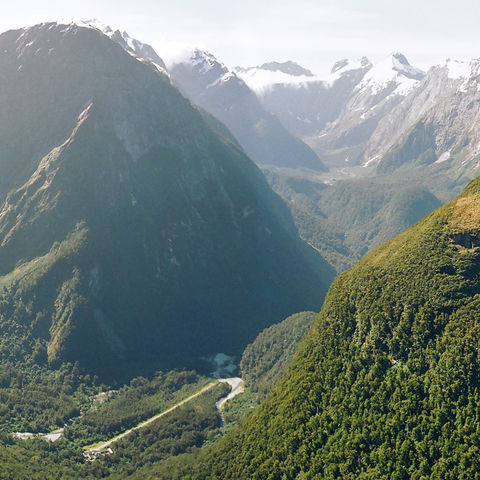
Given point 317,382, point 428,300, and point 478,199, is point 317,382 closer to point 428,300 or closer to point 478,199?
point 428,300

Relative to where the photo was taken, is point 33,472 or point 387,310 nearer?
point 387,310

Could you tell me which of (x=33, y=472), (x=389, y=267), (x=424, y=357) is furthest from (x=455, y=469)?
(x=33, y=472)

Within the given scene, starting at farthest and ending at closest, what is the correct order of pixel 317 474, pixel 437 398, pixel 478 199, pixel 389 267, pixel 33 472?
pixel 33 472 → pixel 389 267 → pixel 478 199 → pixel 317 474 → pixel 437 398

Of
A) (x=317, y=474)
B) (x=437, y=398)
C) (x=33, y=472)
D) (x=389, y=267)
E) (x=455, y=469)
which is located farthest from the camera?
(x=33, y=472)

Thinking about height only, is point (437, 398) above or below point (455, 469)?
above

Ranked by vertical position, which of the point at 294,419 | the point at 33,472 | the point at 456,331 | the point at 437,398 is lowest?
the point at 33,472

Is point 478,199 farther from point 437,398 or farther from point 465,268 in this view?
point 437,398

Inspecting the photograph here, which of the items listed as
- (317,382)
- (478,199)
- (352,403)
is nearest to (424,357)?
(352,403)
